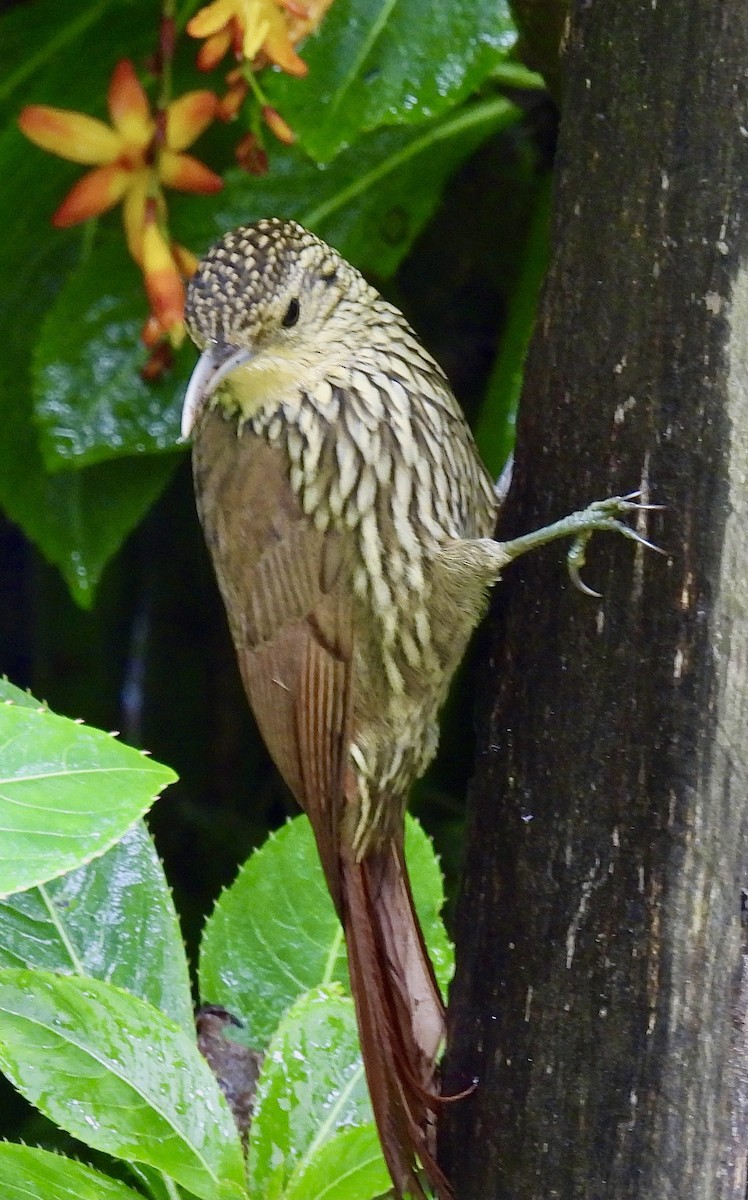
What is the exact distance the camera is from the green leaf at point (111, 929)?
1589 mm

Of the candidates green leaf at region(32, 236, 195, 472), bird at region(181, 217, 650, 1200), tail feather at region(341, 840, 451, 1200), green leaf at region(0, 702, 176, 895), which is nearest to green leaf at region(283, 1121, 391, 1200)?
tail feather at region(341, 840, 451, 1200)

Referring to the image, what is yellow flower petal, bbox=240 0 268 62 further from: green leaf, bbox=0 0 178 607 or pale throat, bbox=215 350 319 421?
green leaf, bbox=0 0 178 607

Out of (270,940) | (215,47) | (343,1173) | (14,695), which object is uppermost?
(215,47)

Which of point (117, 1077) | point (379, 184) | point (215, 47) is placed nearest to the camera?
point (117, 1077)

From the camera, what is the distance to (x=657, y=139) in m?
1.30

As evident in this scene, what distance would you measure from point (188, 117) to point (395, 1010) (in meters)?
1.01

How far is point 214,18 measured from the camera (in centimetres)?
151

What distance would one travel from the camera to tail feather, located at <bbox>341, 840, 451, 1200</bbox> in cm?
147

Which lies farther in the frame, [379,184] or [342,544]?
[379,184]

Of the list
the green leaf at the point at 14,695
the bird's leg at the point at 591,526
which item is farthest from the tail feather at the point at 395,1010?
the bird's leg at the point at 591,526

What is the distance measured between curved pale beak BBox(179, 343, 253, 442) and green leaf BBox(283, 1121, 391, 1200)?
696 mm

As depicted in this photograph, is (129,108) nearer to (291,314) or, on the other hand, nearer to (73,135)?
(73,135)

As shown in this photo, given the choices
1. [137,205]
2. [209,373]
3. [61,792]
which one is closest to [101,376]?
[137,205]

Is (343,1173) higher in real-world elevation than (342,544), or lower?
lower
